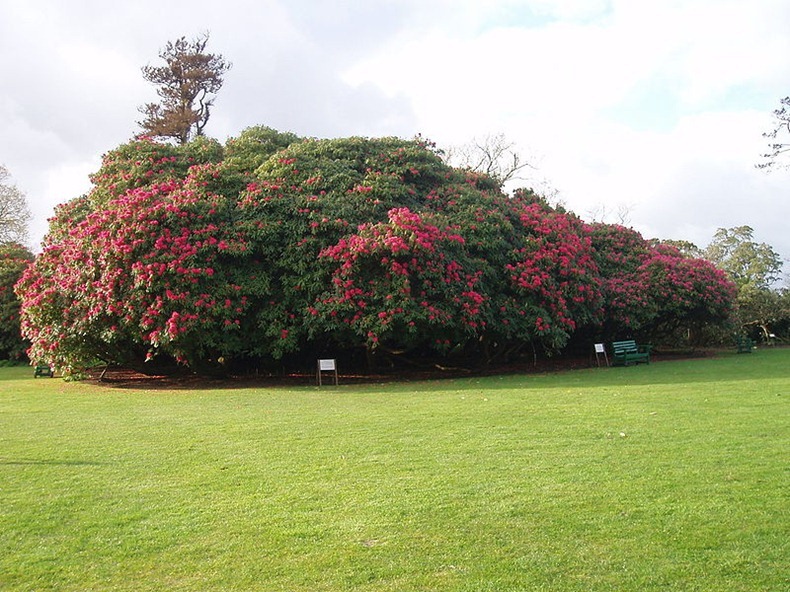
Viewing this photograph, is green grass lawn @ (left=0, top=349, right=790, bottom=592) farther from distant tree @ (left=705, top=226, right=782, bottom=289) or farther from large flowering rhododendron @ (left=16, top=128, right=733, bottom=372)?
distant tree @ (left=705, top=226, right=782, bottom=289)

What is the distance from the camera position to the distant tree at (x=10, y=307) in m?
28.6

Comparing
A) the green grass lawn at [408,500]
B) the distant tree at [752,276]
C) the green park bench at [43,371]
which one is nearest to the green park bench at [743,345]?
the distant tree at [752,276]

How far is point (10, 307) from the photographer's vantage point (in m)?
28.9

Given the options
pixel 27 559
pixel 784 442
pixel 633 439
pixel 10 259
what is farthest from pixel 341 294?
pixel 10 259

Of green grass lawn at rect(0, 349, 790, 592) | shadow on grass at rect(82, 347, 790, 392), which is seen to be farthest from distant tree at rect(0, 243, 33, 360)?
green grass lawn at rect(0, 349, 790, 592)

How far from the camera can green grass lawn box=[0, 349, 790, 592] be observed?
13.5 ft

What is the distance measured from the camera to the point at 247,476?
645 cm

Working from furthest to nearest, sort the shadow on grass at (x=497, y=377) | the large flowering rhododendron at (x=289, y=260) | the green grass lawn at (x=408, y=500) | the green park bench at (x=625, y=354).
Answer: the green park bench at (x=625, y=354), the large flowering rhododendron at (x=289, y=260), the shadow on grass at (x=497, y=377), the green grass lawn at (x=408, y=500)

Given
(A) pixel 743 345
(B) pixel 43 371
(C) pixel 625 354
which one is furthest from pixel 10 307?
(A) pixel 743 345

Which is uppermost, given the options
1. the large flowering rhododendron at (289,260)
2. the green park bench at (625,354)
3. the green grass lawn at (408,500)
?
the large flowering rhododendron at (289,260)

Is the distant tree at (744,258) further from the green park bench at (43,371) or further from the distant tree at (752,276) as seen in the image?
the green park bench at (43,371)

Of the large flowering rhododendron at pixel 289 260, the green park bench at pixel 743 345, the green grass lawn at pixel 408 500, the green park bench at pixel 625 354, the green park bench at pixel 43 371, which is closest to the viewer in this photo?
the green grass lawn at pixel 408 500

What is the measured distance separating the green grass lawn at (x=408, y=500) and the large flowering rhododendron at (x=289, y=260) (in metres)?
5.52

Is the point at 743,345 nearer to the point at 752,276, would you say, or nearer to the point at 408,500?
the point at 752,276
